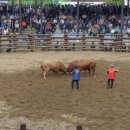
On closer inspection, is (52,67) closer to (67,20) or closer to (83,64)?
(83,64)

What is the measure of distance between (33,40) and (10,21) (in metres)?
4.89

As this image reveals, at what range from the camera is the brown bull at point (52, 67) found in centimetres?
1791

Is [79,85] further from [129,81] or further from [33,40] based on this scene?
[33,40]

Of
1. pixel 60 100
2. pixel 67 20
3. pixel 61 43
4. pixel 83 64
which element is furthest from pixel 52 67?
pixel 67 20

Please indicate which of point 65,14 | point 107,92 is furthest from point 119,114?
point 65,14

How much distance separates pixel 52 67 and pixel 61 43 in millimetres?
8252

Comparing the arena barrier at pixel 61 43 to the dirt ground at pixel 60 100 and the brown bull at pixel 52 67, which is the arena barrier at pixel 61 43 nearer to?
the dirt ground at pixel 60 100

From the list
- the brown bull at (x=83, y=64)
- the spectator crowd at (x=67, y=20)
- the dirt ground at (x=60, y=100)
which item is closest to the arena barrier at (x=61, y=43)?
the spectator crowd at (x=67, y=20)

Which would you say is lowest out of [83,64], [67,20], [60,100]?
[60,100]

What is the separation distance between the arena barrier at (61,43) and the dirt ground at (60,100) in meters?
4.21

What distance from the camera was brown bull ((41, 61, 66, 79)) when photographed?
17.9 meters

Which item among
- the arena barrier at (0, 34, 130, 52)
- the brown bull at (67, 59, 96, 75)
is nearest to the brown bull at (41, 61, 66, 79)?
the brown bull at (67, 59, 96, 75)

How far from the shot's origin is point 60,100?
1422 centimetres

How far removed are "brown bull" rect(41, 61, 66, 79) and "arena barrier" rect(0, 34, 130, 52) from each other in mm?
7337
